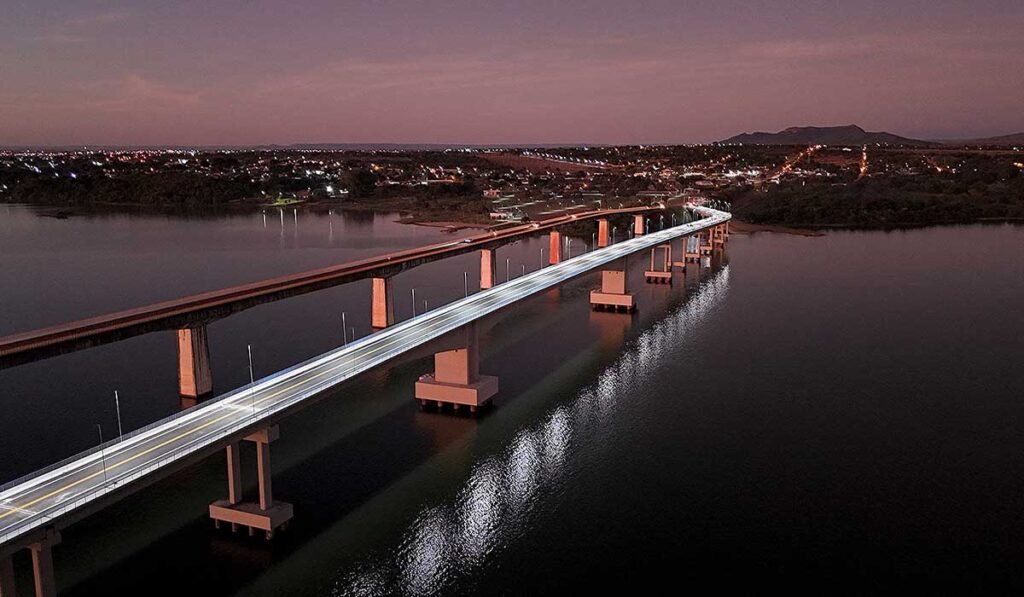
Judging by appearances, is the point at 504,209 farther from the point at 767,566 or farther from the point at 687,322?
the point at 767,566

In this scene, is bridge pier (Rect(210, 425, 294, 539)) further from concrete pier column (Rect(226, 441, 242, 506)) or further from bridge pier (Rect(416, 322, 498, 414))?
bridge pier (Rect(416, 322, 498, 414))

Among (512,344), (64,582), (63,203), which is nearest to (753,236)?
(512,344)

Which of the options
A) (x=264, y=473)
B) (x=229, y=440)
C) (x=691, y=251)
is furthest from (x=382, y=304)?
(x=691, y=251)

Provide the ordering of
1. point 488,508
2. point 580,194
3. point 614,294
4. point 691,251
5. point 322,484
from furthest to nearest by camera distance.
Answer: point 580,194 → point 691,251 → point 614,294 → point 322,484 → point 488,508

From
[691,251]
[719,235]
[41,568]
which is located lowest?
[691,251]

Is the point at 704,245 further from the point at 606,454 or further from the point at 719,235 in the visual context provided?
the point at 606,454

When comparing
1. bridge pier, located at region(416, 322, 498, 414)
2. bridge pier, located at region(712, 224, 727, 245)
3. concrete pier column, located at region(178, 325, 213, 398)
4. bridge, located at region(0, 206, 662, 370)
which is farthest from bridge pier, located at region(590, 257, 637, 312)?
bridge pier, located at region(712, 224, 727, 245)

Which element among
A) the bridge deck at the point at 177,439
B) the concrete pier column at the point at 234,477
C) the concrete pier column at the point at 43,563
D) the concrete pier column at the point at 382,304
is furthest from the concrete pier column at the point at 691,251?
the concrete pier column at the point at 43,563
